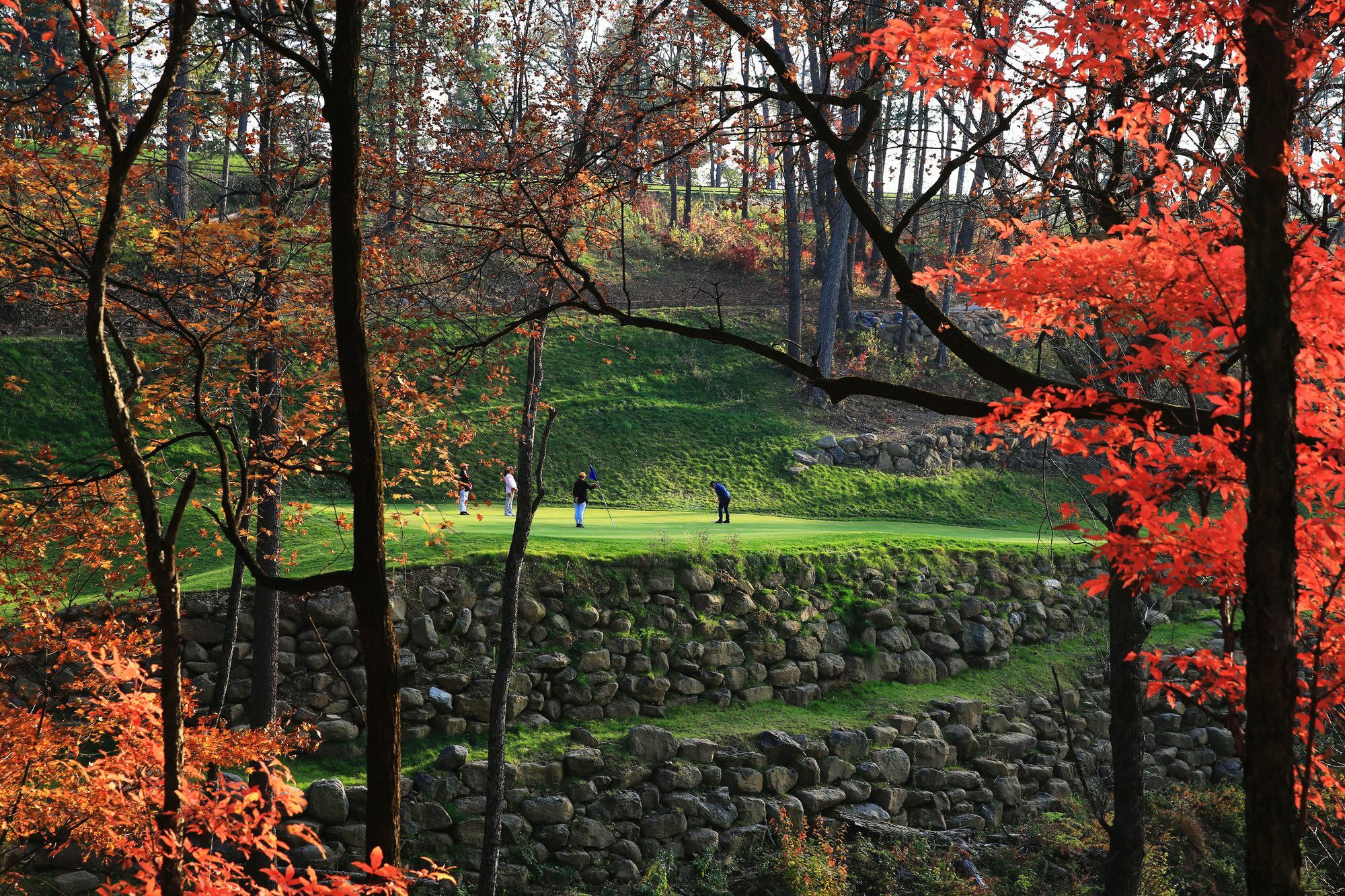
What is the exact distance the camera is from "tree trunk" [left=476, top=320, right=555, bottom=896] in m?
9.98

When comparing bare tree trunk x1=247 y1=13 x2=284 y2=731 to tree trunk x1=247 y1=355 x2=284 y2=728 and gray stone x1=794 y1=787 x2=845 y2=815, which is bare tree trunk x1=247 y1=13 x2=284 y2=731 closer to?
tree trunk x1=247 y1=355 x2=284 y2=728

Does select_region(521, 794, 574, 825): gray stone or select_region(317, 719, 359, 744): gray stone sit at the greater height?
select_region(317, 719, 359, 744): gray stone

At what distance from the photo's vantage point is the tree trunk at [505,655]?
998 centimetres

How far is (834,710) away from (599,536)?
4.30 meters

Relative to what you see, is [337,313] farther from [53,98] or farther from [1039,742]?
[1039,742]

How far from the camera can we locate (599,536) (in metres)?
15.1

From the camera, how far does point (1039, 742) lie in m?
14.6

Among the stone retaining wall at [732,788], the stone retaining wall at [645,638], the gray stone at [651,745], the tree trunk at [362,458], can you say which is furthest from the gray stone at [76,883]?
the tree trunk at [362,458]

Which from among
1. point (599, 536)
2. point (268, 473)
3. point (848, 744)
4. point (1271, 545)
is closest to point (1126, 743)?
point (848, 744)

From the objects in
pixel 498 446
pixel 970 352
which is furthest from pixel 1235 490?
pixel 498 446

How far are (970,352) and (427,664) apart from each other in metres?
8.86

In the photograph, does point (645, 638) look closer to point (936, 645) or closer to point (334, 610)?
point (334, 610)

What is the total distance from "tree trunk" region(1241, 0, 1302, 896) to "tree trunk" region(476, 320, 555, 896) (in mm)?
7062

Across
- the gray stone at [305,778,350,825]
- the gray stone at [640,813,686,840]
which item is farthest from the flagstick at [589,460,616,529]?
the gray stone at [305,778,350,825]
